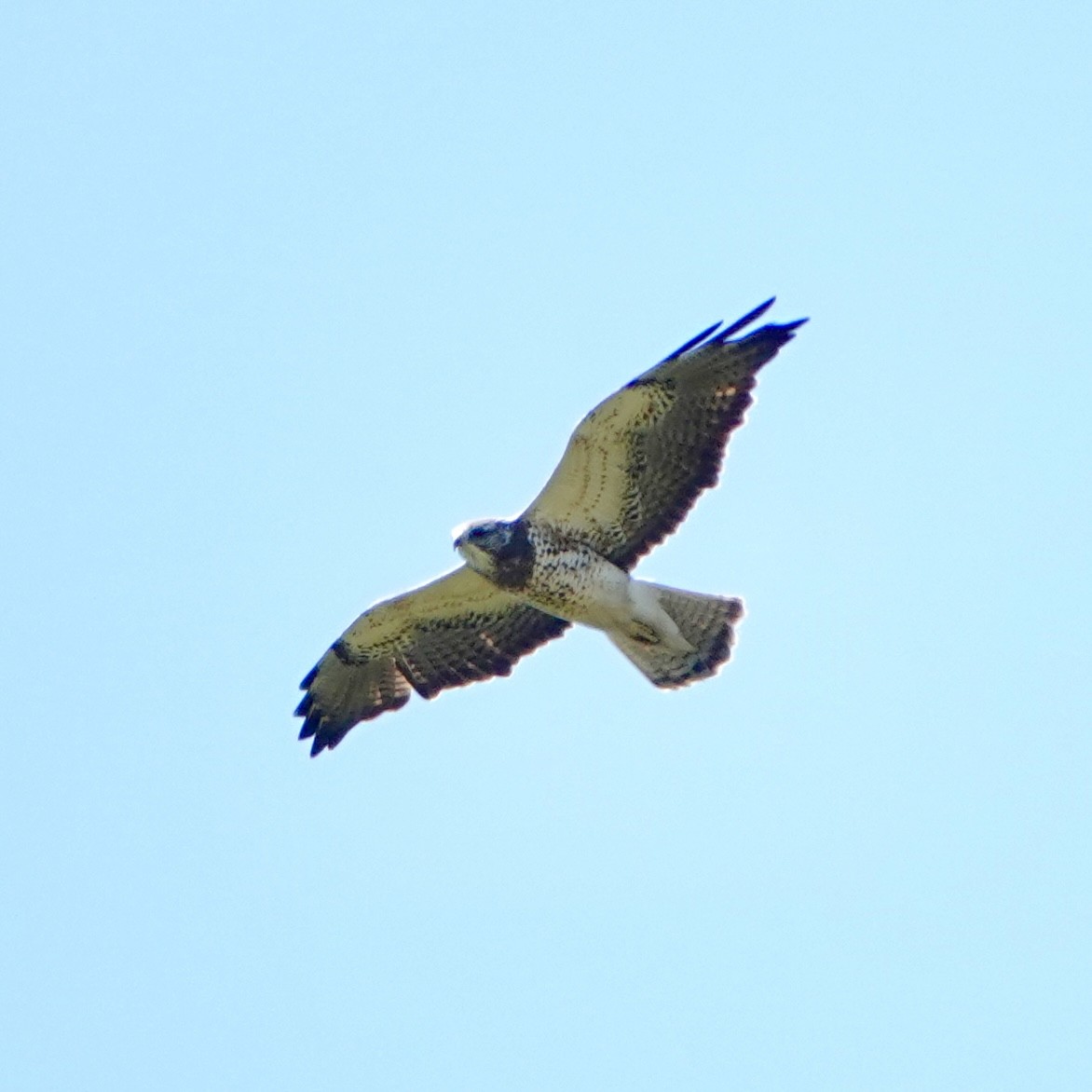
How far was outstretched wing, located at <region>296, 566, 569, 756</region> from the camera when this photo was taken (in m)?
12.8

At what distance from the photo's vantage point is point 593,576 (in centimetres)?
1211

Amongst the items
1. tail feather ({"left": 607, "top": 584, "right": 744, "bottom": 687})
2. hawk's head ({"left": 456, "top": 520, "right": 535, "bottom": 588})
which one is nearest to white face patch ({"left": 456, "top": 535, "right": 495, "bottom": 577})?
hawk's head ({"left": 456, "top": 520, "right": 535, "bottom": 588})

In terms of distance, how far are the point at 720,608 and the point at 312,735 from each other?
8.59ft

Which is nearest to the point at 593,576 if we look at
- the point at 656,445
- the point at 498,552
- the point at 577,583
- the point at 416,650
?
the point at 577,583

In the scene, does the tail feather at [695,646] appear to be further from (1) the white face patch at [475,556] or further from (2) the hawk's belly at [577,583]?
(1) the white face patch at [475,556]

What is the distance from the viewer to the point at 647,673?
12695 mm

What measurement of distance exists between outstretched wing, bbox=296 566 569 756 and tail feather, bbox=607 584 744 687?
22.7 inches

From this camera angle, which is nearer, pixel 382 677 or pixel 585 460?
pixel 585 460

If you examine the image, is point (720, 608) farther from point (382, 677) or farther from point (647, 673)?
point (382, 677)

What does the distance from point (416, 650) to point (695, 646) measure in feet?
5.49

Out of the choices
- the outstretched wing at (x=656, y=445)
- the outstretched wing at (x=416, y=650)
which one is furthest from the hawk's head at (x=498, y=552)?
the outstretched wing at (x=416, y=650)

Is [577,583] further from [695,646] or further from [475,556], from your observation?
[695,646]

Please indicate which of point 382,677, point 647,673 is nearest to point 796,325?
point 647,673

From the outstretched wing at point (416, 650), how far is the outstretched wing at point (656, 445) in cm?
83
